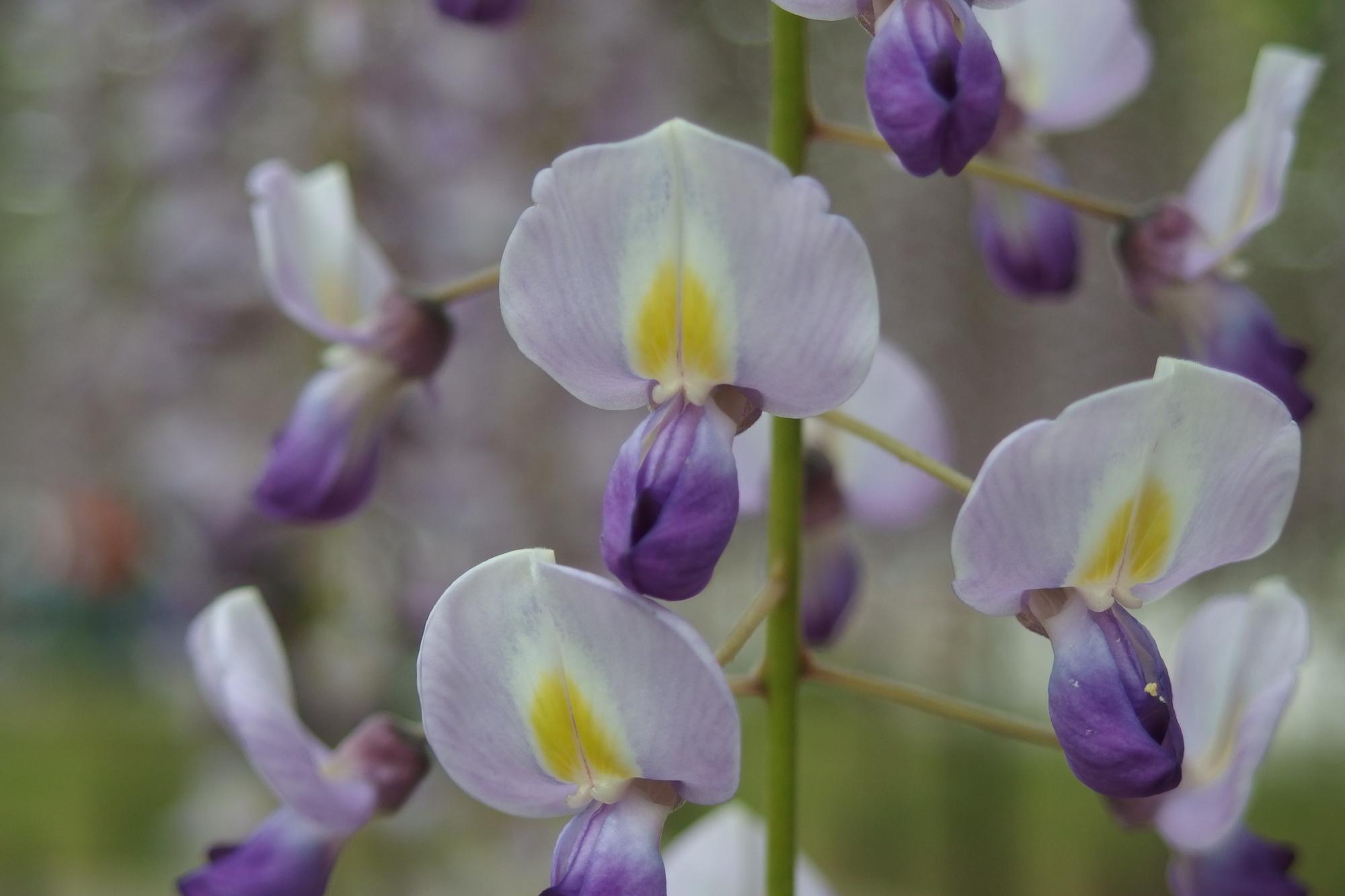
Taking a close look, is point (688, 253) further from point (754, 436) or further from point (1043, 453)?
point (754, 436)

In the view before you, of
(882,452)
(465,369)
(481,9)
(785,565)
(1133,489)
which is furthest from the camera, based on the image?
(465,369)

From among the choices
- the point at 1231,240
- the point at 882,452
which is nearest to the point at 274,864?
the point at 882,452

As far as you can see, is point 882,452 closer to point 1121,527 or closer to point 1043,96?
point 1043,96

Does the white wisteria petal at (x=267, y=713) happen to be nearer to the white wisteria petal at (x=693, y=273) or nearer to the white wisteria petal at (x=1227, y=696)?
the white wisteria petal at (x=693, y=273)

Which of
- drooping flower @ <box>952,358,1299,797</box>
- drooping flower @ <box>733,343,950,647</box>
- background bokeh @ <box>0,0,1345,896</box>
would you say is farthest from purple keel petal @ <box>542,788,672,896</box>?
background bokeh @ <box>0,0,1345,896</box>

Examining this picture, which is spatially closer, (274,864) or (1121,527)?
(1121,527)

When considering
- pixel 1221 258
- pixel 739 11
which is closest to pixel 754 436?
pixel 1221 258

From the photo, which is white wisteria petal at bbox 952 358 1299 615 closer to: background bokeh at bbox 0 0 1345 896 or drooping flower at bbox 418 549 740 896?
drooping flower at bbox 418 549 740 896

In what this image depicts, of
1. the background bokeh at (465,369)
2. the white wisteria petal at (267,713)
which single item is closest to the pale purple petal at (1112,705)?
the white wisteria petal at (267,713)
